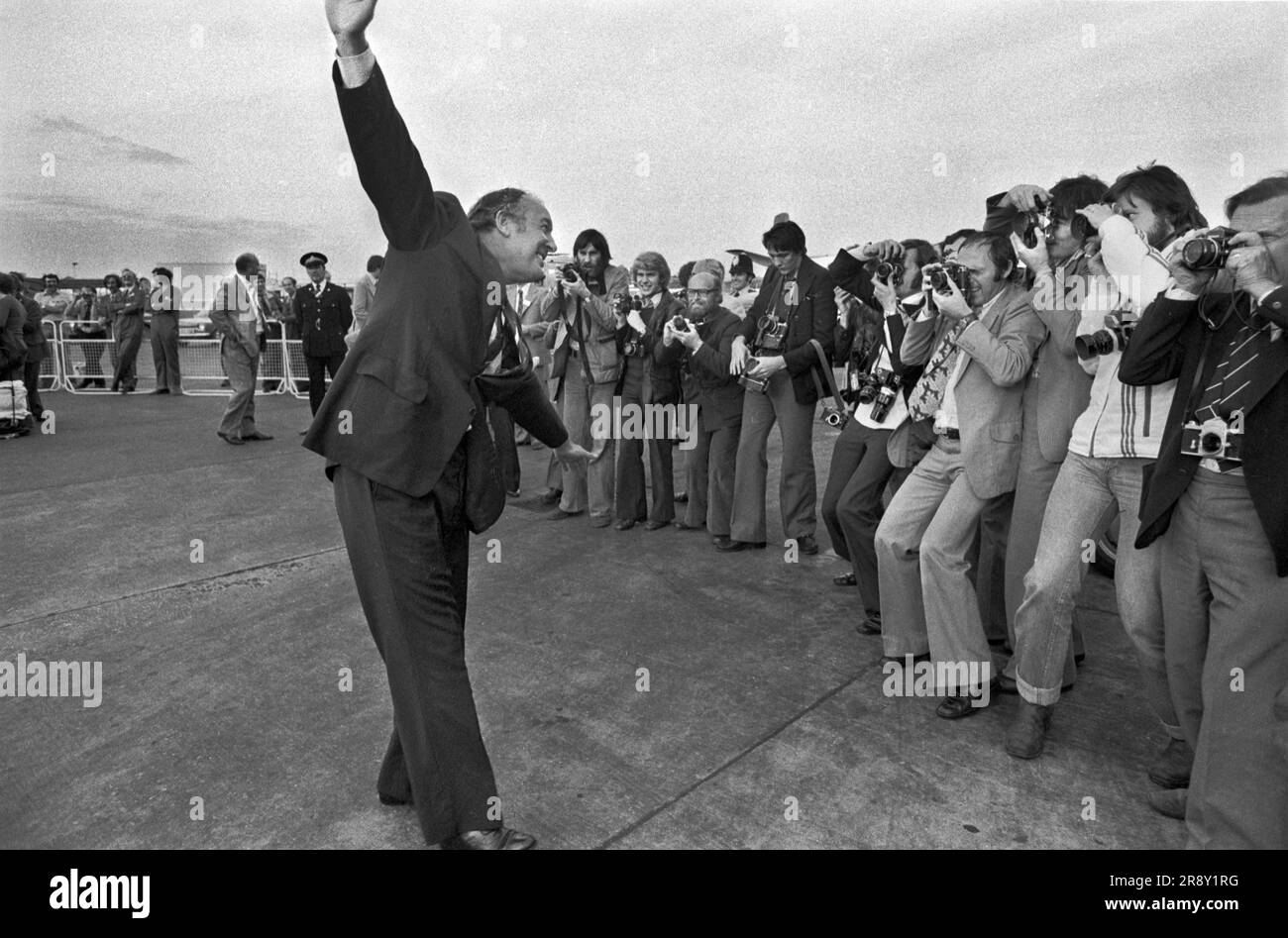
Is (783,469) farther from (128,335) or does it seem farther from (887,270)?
(128,335)

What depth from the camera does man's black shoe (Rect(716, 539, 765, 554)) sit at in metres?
5.99

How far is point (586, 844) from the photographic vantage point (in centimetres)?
262

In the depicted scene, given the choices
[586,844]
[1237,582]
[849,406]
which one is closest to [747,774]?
[586,844]

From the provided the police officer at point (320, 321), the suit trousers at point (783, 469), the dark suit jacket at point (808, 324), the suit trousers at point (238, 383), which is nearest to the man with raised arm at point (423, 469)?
the dark suit jacket at point (808, 324)

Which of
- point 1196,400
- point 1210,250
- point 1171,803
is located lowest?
point 1171,803

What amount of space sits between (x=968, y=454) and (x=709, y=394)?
286 centimetres

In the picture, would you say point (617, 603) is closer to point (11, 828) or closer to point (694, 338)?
point (694, 338)

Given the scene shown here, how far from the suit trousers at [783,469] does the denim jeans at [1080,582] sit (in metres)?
2.66

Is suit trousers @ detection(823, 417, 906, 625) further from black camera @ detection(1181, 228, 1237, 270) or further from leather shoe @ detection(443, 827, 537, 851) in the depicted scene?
leather shoe @ detection(443, 827, 537, 851)

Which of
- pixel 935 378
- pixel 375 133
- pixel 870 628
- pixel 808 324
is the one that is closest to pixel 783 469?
pixel 808 324

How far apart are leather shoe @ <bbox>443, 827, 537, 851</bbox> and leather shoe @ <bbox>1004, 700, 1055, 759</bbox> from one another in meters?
1.76

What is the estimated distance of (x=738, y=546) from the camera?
19.8ft

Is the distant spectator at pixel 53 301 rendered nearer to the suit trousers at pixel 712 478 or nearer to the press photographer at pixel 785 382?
the suit trousers at pixel 712 478

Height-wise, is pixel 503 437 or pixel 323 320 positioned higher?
pixel 323 320
